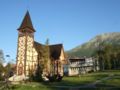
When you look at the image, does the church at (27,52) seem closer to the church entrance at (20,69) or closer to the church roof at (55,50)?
the church entrance at (20,69)

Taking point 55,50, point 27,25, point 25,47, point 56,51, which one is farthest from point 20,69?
point 55,50

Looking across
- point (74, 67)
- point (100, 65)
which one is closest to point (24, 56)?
point (74, 67)

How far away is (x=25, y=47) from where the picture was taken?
261 ft

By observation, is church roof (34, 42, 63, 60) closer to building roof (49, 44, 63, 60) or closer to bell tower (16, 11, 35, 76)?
building roof (49, 44, 63, 60)

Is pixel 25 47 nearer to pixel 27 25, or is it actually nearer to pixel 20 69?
pixel 20 69

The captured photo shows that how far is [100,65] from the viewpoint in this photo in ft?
282

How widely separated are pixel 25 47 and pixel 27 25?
800 cm

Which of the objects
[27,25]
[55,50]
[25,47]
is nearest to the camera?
[25,47]

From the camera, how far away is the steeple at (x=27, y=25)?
8257 cm

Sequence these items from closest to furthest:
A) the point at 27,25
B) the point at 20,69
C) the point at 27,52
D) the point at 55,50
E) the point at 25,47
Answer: the point at 20,69 → the point at 27,52 → the point at 25,47 → the point at 27,25 → the point at 55,50

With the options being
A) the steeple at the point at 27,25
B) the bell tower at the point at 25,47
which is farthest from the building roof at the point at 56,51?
the steeple at the point at 27,25

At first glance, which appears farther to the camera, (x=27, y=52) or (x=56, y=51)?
(x=56, y=51)

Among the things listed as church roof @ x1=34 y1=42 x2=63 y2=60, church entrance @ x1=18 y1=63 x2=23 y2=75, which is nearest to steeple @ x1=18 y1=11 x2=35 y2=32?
church roof @ x1=34 y1=42 x2=63 y2=60

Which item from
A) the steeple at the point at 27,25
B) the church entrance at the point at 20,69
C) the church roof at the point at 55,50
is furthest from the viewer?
the church roof at the point at 55,50
